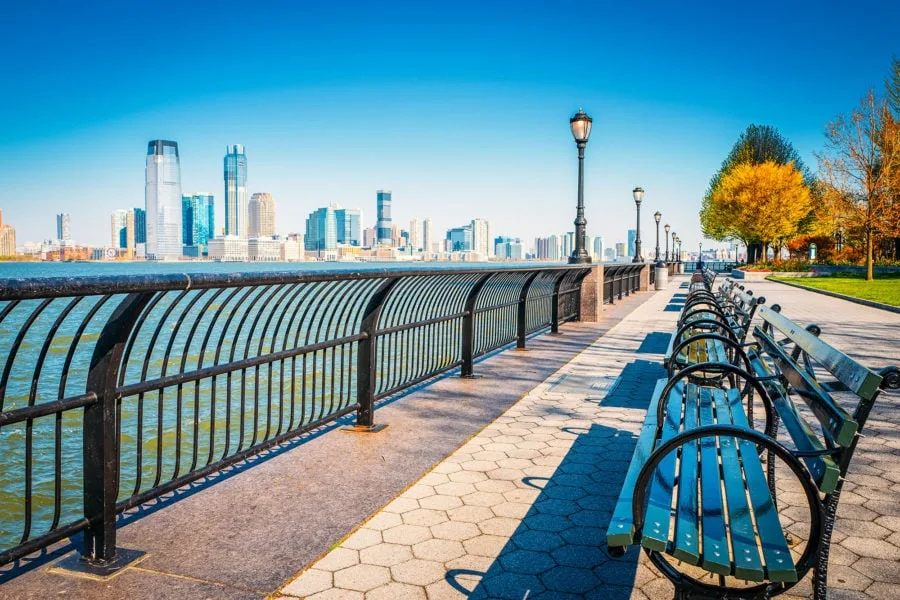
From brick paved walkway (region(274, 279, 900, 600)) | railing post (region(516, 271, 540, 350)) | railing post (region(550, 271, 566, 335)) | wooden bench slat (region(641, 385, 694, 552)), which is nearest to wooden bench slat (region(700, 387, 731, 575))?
wooden bench slat (region(641, 385, 694, 552))

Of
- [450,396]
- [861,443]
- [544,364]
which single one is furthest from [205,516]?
[544,364]

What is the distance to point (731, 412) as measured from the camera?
3.95m

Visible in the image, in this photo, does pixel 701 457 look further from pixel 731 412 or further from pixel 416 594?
pixel 416 594

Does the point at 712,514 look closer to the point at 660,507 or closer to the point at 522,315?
the point at 660,507

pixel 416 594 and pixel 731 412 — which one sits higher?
pixel 731 412

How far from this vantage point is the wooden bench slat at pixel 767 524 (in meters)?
2.18

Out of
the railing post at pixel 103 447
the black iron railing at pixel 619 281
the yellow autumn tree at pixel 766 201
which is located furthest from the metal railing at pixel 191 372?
the yellow autumn tree at pixel 766 201

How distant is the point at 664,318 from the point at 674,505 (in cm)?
1414

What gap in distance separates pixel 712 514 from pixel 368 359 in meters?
3.39

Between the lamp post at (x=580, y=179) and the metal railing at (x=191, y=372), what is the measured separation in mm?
658

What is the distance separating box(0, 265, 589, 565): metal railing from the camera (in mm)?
2994

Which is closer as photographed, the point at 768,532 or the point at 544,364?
the point at 768,532

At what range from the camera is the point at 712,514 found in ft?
8.41

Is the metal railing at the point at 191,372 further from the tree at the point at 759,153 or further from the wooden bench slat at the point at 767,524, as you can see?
the tree at the point at 759,153
